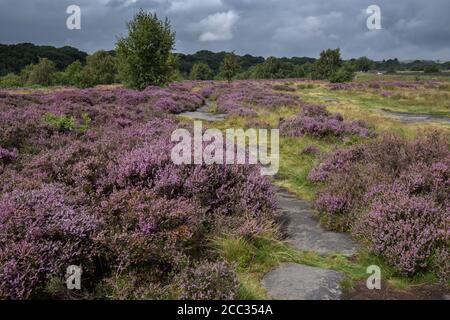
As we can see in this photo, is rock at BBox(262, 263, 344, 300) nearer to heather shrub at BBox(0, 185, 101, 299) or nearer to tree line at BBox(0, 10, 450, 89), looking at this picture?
heather shrub at BBox(0, 185, 101, 299)

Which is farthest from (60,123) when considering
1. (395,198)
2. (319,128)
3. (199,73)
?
(199,73)

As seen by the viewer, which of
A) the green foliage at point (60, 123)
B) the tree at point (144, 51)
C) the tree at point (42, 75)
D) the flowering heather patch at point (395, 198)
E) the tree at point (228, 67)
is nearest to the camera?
the flowering heather patch at point (395, 198)

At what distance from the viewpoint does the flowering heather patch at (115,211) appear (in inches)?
161

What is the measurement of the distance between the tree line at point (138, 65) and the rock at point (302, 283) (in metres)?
27.5

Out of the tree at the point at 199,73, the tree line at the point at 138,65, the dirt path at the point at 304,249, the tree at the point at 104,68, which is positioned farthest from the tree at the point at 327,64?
the dirt path at the point at 304,249

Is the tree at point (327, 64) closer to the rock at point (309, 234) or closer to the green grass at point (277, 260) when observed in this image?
the rock at point (309, 234)

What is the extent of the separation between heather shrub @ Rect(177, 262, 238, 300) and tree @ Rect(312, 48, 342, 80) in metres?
76.8

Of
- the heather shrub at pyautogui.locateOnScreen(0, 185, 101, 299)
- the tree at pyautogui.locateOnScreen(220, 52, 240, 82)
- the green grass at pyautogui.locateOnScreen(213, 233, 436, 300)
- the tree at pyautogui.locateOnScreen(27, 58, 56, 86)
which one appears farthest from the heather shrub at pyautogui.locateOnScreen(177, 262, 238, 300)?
the tree at pyautogui.locateOnScreen(27, 58, 56, 86)

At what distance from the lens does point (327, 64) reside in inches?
3093

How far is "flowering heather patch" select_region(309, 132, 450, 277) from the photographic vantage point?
4.86 metres

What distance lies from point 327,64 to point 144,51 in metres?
56.0

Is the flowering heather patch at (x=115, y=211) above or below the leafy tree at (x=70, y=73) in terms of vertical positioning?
below
